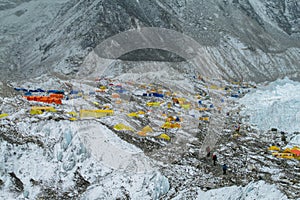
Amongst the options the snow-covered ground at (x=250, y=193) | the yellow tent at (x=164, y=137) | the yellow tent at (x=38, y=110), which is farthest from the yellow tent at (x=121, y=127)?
the snow-covered ground at (x=250, y=193)

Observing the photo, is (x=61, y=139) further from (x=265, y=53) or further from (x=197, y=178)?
(x=265, y=53)

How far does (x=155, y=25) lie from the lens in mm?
80812

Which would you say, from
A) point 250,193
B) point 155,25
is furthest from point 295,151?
point 155,25

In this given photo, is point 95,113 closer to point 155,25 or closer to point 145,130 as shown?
point 145,130

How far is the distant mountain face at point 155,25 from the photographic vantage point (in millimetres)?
67625

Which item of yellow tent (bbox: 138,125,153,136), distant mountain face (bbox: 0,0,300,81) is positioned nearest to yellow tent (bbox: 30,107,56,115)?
yellow tent (bbox: 138,125,153,136)

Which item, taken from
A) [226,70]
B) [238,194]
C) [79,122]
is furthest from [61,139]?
[226,70]

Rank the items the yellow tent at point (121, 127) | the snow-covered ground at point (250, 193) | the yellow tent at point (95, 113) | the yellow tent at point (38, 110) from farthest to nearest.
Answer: the yellow tent at point (95, 113) < the yellow tent at point (121, 127) < the yellow tent at point (38, 110) < the snow-covered ground at point (250, 193)

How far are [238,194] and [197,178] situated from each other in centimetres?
494

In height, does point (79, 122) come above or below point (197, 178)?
above

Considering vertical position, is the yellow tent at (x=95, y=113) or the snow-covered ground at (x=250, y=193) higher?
the yellow tent at (x=95, y=113)

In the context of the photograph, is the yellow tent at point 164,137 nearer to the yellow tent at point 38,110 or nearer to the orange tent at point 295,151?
the yellow tent at point 38,110

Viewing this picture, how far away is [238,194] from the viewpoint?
1485 cm

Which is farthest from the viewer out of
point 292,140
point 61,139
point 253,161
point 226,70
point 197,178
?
point 226,70
